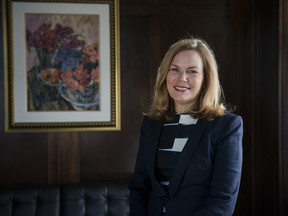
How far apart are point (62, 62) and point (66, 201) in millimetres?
962

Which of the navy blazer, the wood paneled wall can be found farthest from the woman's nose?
the wood paneled wall

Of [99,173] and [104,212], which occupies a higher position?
[99,173]

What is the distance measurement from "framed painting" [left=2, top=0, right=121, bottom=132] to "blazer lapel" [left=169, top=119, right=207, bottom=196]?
1177 millimetres

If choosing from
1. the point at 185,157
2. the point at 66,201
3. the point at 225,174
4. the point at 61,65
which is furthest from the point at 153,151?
the point at 61,65

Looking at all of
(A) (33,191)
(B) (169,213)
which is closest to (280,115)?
(B) (169,213)

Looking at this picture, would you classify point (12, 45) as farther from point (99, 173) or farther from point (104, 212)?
point (104, 212)

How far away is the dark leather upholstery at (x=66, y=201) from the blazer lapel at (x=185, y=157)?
105 centimetres

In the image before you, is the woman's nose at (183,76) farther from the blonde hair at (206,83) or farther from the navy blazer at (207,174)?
the navy blazer at (207,174)

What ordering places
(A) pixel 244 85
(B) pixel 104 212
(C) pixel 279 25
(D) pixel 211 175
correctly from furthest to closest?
(A) pixel 244 85
(B) pixel 104 212
(C) pixel 279 25
(D) pixel 211 175

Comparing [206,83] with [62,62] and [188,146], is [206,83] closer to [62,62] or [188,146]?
[188,146]

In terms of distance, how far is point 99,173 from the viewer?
2416 mm

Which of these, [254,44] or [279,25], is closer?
[279,25]

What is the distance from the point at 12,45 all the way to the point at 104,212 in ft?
4.29

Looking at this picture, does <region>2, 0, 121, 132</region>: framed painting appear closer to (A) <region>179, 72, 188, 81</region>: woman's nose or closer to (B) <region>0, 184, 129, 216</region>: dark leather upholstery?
(B) <region>0, 184, 129, 216</region>: dark leather upholstery
